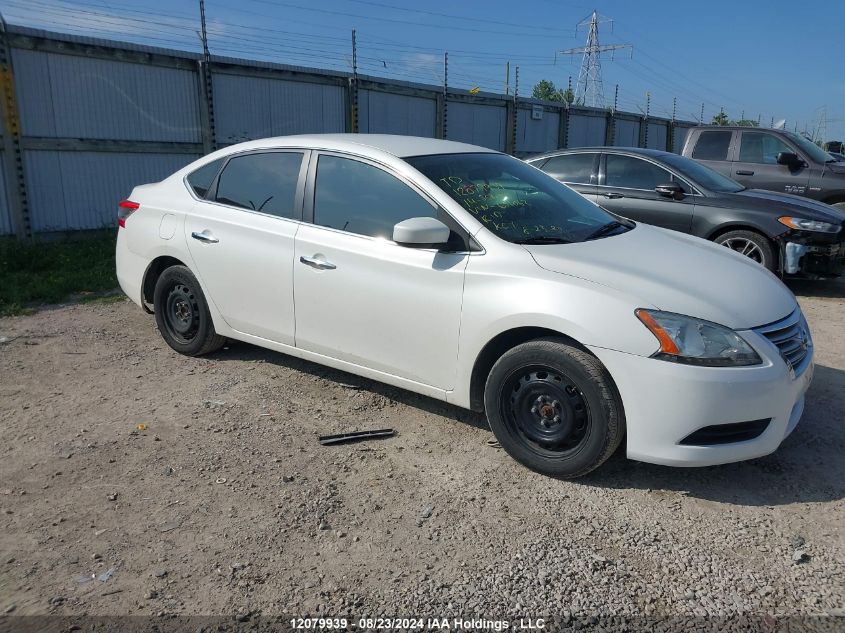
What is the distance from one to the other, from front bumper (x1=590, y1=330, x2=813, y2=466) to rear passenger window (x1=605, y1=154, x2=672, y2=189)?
5273 mm

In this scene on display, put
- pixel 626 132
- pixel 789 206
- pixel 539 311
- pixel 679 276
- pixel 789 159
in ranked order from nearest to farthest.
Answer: pixel 539 311, pixel 679 276, pixel 789 206, pixel 789 159, pixel 626 132

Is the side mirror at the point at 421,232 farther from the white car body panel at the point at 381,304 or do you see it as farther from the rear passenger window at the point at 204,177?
the rear passenger window at the point at 204,177

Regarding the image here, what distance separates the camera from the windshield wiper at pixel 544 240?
12.3ft

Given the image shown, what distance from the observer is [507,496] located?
3.38 m

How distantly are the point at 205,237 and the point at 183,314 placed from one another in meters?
0.74

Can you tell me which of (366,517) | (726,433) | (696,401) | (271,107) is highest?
(271,107)

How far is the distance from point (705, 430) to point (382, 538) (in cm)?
159

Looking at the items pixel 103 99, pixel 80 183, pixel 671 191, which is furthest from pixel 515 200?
pixel 103 99

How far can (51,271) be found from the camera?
26.9 ft

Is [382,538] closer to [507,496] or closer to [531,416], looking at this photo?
[507,496]

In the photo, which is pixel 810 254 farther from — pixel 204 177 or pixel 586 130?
pixel 586 130

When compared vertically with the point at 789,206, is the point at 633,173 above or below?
above

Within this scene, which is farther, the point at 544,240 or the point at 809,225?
the point at 809,225

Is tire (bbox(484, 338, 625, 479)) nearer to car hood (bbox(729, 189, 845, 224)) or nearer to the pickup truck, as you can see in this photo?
car hood (bbox(729, 189, 845, 224))
